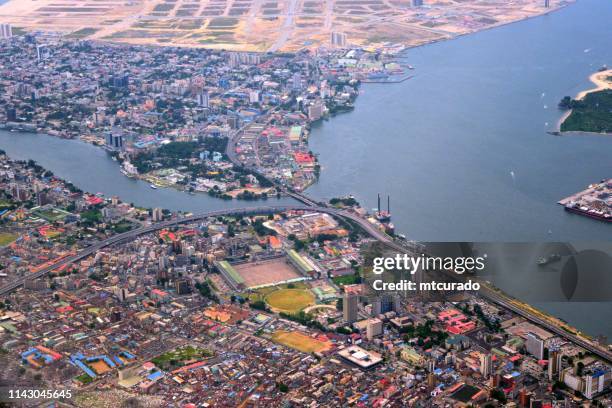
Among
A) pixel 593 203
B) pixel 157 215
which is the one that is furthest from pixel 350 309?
pixel 593 203

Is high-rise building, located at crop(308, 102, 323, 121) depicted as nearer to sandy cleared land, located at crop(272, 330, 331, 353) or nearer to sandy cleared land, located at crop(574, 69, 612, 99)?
sandy cleared land, located at crop(574, 69, 612, 99)

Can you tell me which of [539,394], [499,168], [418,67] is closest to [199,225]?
[499,168]

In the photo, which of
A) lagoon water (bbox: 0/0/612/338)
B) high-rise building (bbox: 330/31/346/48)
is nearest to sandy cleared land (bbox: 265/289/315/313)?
lagoon water (bbox: 0/0/612/338)

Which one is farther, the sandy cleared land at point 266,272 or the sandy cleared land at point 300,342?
the sandy cleared land at point 266,272

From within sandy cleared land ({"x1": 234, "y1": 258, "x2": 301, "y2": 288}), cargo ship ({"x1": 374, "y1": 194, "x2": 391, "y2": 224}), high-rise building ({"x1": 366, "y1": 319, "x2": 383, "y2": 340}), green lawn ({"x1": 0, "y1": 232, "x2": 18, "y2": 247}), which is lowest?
sandy cleared land ({"x1": 234, "y1": 258, "x2": 301, "y2": 288})

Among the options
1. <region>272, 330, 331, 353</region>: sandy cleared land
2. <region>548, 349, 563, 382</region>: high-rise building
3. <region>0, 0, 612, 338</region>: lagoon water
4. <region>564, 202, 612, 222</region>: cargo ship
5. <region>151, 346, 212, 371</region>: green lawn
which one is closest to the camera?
<region>548, 349, 563, 382</region>: high-rise building

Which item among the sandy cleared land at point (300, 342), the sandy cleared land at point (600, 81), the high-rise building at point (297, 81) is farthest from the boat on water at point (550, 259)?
the high-rise building at point (297, 81)

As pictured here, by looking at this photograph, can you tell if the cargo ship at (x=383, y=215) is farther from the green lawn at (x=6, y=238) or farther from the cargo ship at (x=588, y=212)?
the green lawn at (x=6, y=238)
